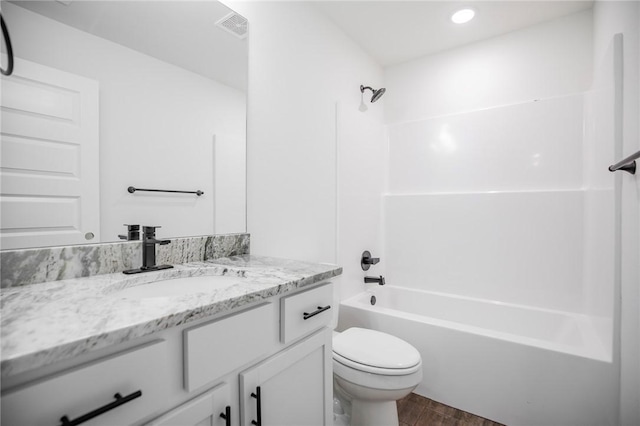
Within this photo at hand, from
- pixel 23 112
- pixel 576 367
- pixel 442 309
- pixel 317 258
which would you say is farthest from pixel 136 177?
pixel 442 309

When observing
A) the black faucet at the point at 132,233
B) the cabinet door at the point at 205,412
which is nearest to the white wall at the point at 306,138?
the black faucet at the point at 132,233

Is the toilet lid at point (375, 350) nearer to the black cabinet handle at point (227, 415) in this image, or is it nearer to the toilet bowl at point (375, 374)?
the toilet bowl at point (375, 374)

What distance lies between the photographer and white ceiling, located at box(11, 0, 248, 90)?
3.11 ft

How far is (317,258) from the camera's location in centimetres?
192

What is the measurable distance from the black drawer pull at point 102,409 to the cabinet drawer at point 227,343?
0.36ft

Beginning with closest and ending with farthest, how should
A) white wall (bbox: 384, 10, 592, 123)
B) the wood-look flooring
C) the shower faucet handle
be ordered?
the wood-look flooring
white wall (bbox: 384, 10, 592, 123)
the shower faucet handle

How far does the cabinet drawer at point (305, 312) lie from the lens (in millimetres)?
874

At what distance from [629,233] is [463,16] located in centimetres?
167

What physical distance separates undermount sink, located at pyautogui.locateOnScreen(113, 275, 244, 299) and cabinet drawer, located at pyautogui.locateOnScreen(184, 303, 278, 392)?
161mm

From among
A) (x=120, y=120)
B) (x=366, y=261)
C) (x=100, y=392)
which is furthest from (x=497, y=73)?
(x=100, y=392)

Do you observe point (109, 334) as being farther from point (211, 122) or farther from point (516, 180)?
point (516, 180)

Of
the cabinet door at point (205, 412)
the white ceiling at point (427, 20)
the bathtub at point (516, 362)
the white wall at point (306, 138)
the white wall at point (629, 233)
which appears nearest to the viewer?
the cabinet door at point (205, 412)

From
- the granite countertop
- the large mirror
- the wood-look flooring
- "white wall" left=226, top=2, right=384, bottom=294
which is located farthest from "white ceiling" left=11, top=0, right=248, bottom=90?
the wood-look flooring

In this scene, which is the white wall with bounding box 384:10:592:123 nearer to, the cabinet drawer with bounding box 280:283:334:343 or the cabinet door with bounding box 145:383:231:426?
the cabinet drawer with bounding box 280:283:334:343
